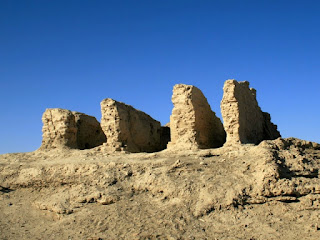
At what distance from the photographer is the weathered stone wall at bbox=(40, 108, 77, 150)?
15.0 meters

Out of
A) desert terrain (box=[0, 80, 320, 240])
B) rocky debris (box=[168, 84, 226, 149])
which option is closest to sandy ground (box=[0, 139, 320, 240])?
desert terrain (box=[0, 80, 320, 240])

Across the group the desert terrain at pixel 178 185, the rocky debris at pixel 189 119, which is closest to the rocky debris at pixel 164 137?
the desert terrain at pixel 178 185

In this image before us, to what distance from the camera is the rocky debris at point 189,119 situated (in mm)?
12461

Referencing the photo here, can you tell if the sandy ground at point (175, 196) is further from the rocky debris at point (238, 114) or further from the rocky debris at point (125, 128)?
the rocky debris at point (125, 128)

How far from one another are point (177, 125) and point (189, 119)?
0.49 m

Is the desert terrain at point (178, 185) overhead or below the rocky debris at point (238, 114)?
below

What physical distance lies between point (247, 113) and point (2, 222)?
A: 8.74 m

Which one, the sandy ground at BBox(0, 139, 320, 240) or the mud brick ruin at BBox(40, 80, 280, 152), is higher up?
the mud brick ruin at BBox(40, 80, 280, 152)

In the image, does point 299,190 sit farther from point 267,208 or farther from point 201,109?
point 201,109

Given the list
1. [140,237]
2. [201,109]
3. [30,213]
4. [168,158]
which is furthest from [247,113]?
[30,213]

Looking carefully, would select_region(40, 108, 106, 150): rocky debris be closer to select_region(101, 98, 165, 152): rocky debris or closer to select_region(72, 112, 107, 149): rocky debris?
select_region(72, 112, 107, 149): rocky debris

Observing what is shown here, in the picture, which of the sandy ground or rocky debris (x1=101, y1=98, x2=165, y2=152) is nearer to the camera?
the sandy ground

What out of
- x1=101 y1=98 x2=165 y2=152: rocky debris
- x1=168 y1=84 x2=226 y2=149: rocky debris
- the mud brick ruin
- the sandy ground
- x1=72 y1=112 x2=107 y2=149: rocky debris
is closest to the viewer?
the sandy ground

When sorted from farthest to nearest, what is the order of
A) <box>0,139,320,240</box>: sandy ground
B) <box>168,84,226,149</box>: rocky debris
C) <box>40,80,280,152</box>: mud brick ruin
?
<box>168,84,226,149</box>: rocky debris → <box>40,80,280,152</box>: mud brick ruin → <box>0,139,320,240</box>: sandy ground
